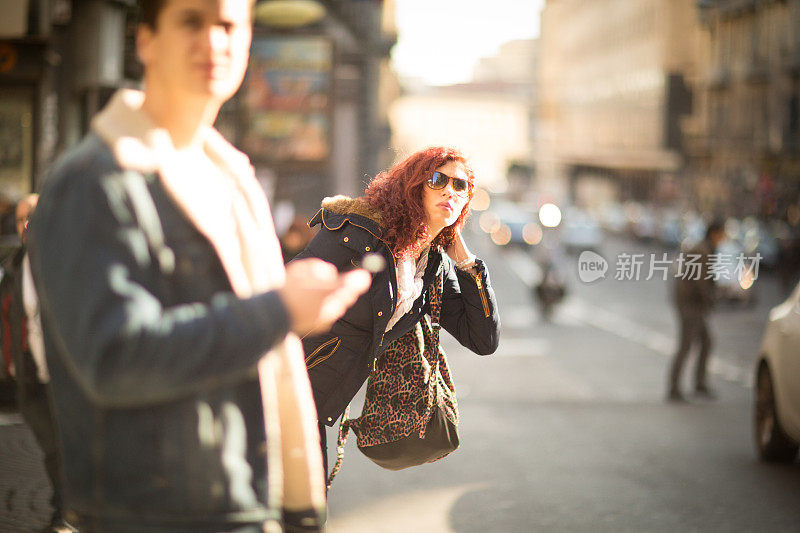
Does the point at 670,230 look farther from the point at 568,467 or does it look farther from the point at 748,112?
the point at 568,467

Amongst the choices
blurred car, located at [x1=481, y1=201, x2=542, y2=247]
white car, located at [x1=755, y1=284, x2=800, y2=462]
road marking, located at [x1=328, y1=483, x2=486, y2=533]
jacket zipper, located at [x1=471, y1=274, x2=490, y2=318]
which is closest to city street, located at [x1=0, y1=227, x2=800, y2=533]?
road marking, located at [x1=328, y1=483, x2=486, y2=533]

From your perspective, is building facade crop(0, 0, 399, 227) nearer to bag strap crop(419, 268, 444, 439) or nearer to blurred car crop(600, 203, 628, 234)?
bag strap crop(419, 268, 444, 439)

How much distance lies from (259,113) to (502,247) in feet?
124

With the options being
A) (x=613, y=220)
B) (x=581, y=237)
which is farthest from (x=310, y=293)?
(x=613, y=220)

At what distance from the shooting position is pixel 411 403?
3.39 meters

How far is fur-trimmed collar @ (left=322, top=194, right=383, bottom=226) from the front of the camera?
3.28 m

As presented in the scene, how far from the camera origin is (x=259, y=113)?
13586 mm

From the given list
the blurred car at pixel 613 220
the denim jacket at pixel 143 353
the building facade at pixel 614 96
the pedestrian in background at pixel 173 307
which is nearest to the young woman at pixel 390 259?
the pedestrian in background at pixel 173 307

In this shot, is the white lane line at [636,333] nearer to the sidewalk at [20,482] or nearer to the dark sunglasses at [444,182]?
the sidewalk at [20,482]

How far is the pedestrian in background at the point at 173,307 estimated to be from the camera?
159 centimetres

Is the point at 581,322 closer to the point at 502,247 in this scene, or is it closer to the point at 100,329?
the point at 100,329

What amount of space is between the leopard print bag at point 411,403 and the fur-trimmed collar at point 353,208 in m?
0.31

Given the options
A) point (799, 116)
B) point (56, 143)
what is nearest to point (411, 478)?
point (56, 143)

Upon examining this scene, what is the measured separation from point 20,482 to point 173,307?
4.57m
